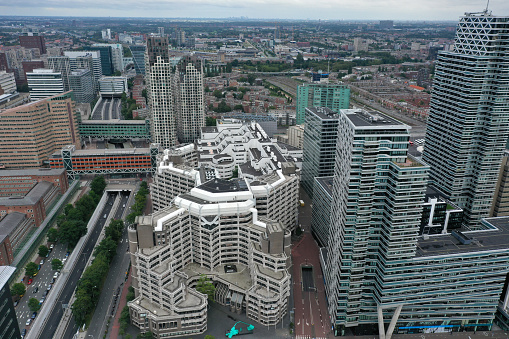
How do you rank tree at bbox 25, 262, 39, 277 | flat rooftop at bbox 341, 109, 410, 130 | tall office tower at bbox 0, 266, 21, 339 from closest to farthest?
tall office tower at bbox 0, 266, 21, 339 → flat rooftop at bbox 341, 109, 410, 130 → tree at bbox 25, 262, 39, 277

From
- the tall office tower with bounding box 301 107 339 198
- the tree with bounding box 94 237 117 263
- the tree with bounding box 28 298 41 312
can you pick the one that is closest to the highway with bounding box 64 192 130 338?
the tree with bounding box 94 237 117 263

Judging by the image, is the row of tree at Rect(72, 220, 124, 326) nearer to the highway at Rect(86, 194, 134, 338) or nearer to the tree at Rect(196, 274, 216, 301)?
the highway at Rect(86, 194, 134, 338)

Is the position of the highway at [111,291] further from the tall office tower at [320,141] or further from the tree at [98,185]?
the tall office tower at [320,141]

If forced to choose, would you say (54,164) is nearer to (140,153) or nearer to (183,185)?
(140,153)

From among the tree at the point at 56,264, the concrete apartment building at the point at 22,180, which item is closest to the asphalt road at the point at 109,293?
the tree at the point at 56,264

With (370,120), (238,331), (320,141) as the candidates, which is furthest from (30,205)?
(370,120)

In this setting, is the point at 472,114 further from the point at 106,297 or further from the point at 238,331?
the point at 106,297
